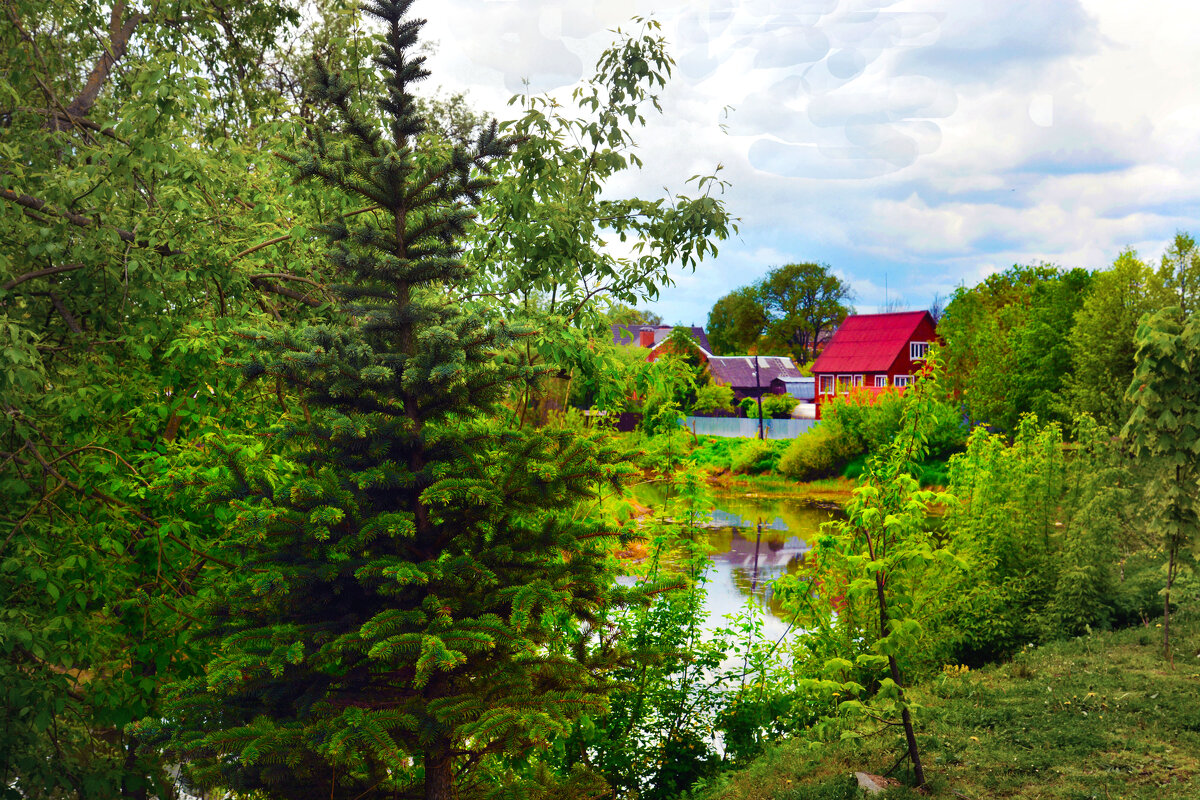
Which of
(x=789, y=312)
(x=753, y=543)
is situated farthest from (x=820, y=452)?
(x=789, y=312)

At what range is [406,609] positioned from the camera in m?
3.92

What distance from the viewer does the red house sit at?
46.9 meters

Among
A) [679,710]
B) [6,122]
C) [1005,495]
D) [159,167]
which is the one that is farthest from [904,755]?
[6,122]

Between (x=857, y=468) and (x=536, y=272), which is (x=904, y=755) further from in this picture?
(x=857, y=468)

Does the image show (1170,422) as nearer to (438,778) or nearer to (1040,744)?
(1040,744)

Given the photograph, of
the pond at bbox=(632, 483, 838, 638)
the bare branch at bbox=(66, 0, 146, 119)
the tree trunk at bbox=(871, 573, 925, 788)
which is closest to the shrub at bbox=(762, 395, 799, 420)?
the pond at bbox=(632, 483, 838, 638)

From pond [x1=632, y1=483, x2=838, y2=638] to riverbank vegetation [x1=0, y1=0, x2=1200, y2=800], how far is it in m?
2.19

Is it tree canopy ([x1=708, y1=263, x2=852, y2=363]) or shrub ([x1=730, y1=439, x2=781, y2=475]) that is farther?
tree canopy ([x1=708, y1=263, x2=852, y2=363])

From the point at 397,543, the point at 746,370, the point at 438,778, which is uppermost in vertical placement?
the point at 746,370

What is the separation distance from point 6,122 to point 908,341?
45833mm

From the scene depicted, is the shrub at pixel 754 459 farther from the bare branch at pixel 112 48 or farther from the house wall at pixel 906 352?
the bare branch at pixel 112 48

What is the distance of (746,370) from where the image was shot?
187ft

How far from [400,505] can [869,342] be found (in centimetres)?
4809

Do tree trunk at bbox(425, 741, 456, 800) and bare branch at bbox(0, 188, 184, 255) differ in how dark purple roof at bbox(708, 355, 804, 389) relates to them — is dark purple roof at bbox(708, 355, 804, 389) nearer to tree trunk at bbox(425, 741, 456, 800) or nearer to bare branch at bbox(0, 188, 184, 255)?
bare branch at bbox(0, 188, 184, 255)
